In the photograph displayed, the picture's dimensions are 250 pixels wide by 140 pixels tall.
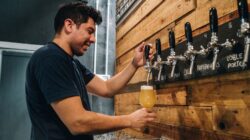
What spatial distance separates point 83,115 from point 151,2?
1459 mm

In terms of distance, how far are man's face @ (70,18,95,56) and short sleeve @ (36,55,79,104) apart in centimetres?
30

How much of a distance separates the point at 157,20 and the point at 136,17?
687 millimetres

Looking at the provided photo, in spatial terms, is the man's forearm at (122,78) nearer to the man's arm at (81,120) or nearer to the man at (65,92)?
the man at (65,92)

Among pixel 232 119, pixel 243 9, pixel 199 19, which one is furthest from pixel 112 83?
pixel 243 9

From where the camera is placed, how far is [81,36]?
6.83 ft

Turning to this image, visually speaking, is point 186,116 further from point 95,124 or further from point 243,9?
point 243,9

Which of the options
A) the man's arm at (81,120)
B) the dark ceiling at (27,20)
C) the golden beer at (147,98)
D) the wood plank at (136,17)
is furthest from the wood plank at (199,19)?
the dark ceiling at (27,20)

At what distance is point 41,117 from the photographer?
73.0 inches

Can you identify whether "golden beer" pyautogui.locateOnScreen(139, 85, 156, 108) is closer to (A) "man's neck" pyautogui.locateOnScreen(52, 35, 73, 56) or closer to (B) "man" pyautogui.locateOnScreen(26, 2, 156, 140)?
(B) "man" pyautogui.locateOnScreen(26, 2, 156, 140)

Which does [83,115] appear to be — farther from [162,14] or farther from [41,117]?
[162,14]

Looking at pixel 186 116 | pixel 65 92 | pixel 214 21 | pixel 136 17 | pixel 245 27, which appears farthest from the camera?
pixel 136 17

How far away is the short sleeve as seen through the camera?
1.70 metres

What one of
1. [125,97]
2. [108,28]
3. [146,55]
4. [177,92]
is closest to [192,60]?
[177,92]

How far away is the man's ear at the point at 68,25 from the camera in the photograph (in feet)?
6.74
